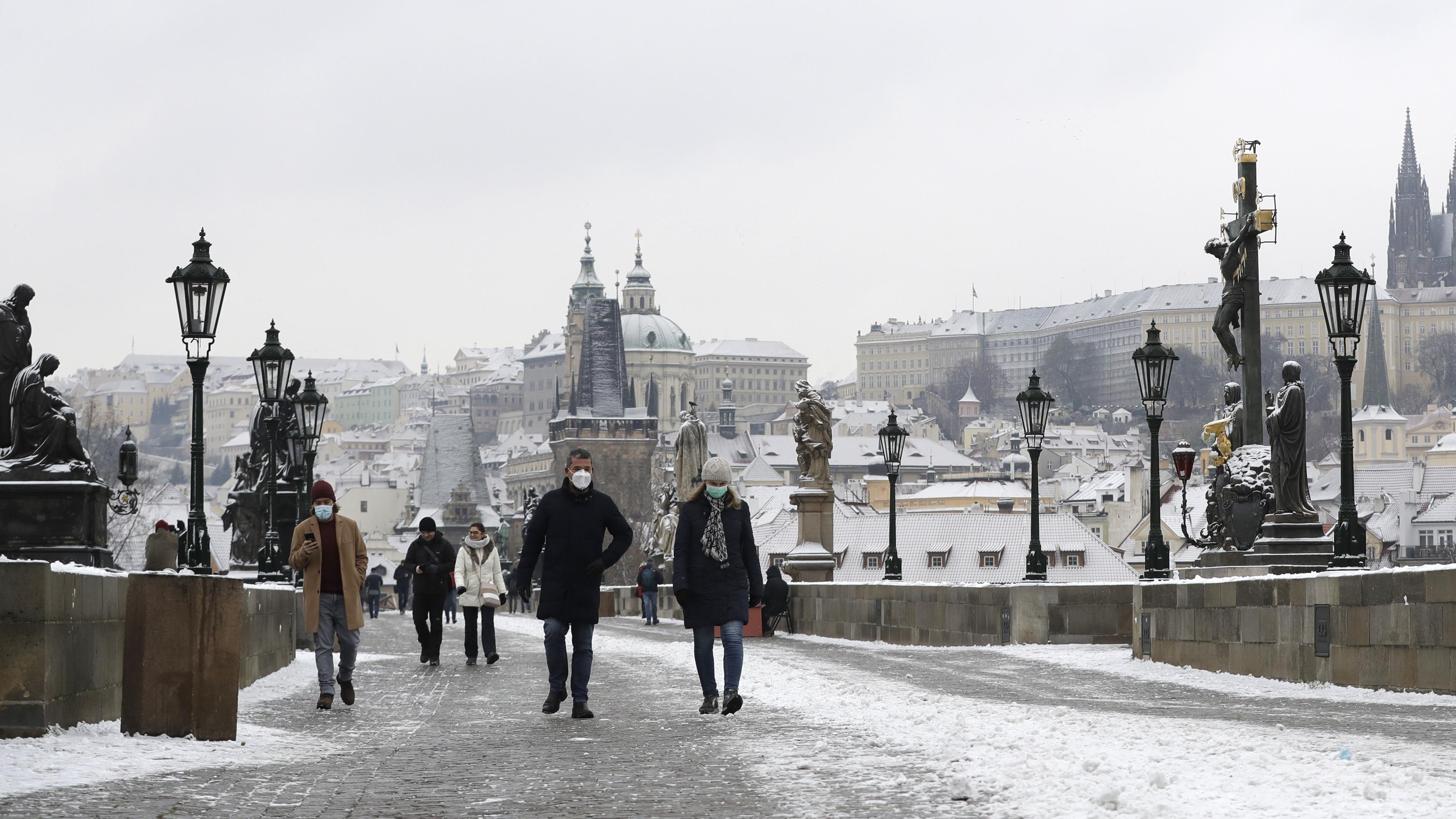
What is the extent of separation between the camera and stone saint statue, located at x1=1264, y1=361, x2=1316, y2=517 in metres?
19.4

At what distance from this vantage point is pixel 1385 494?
139 metres

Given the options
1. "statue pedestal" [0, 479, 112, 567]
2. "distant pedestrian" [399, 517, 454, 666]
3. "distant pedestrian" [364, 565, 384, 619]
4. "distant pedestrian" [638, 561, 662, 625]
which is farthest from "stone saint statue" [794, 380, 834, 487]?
"distant pedestrian" [364, 565, 384, 619]

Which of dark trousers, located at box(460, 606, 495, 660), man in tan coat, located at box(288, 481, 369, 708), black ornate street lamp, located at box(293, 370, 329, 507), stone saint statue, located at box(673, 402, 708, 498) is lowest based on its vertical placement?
dark trousers, located at box(460, 606, 495, 660)

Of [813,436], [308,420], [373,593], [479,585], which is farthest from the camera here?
[373,593]

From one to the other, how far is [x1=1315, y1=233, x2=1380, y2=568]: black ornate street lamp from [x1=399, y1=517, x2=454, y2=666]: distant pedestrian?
28.1 feet

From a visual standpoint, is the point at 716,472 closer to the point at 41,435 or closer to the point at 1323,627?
the point at 1323,627

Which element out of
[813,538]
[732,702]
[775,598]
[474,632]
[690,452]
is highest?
[690,452]

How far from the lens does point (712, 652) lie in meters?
13.1

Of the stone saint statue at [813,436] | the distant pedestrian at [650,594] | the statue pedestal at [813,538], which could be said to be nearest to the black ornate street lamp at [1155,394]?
the stone saint statue at [813,436]

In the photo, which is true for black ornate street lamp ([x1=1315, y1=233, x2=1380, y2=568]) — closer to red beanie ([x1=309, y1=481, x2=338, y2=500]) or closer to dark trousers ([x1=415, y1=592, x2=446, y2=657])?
red beanie ([x1=309, y1=481, x2=338, y2=500])

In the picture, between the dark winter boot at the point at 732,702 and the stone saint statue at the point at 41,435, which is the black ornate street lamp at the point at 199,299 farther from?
the dark winter boot at the point at 732,702

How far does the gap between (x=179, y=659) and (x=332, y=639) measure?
3.28 m

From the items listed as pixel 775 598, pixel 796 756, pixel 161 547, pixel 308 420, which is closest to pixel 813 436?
pixel 775 598

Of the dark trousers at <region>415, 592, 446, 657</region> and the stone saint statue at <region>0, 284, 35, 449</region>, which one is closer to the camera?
the stone saint statue at <region>0, 284, 35, 449</region>
